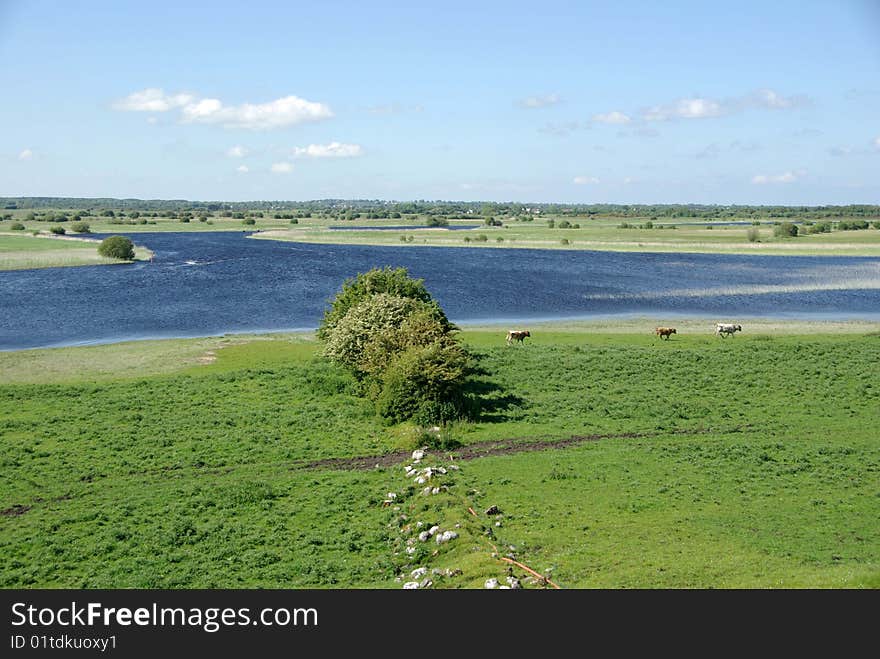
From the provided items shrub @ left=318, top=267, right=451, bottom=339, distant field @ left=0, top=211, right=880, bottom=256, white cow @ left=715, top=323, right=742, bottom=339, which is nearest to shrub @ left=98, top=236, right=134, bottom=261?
distant field @ left=0, top=211, right=880, bottom=256

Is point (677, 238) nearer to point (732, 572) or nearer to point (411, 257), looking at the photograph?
point (411, 257)

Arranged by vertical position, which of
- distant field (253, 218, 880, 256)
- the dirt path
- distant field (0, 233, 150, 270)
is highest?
distant field (253, 218, 880, 256)

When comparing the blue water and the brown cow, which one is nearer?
the brown cow

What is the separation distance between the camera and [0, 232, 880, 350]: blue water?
63812mm

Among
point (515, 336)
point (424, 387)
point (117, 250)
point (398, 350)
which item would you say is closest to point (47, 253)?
point (117, 250)

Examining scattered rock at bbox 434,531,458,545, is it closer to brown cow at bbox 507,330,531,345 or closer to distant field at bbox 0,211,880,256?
brown cow at bbox 507,330,531,345

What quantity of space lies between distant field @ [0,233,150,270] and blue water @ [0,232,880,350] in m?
4.37

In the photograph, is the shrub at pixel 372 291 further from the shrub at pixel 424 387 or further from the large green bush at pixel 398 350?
the shrub at pixel 424 387

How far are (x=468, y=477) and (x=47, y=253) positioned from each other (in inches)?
4230

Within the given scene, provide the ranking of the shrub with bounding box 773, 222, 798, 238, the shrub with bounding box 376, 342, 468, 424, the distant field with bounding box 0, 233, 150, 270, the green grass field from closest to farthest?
the green grass field, the shrub with bounding box 376, 342, 468, 424, the distant field with bounding box 0, 233, 150, 270, the shrub with bounding box 773, 222, 798, 238

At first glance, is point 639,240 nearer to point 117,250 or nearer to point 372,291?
point 117,250

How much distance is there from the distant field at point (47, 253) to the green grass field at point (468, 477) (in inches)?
2637

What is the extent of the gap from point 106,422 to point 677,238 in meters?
141

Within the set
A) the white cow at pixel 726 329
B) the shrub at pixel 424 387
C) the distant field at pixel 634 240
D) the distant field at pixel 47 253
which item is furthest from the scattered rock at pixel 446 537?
the distant field at pixel 634 240
